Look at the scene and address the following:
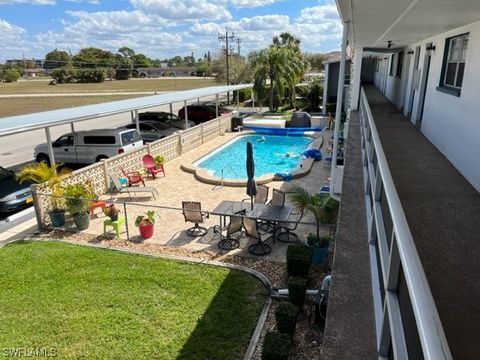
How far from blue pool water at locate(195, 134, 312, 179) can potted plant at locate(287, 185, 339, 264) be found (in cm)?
714

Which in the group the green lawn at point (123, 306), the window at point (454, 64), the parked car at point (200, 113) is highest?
the window at point (454, 64)

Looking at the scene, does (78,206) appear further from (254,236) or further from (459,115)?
(459,115)

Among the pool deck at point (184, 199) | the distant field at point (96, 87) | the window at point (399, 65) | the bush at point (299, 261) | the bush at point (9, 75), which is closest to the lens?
the bush at point (299, 261)

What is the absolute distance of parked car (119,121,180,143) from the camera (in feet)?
70.5

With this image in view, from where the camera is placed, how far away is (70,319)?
7.04 m

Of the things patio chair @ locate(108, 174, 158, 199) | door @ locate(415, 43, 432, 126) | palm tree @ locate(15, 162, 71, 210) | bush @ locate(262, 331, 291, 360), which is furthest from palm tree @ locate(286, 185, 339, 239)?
palm tree @ locate(15, 162, 71, 210)

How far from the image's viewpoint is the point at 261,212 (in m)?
10.6

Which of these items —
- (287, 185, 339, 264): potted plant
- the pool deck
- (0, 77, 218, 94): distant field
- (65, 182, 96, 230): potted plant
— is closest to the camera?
Result: (287, 185, 339, 264): potted plant

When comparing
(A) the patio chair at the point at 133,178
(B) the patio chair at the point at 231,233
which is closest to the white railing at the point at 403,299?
(B) the patio chair at the point at 231,233

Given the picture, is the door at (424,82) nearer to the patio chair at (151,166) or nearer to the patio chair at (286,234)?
the patio chair at (286,234)

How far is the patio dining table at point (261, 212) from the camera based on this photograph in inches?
398

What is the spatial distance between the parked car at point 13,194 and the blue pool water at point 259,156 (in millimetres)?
7665

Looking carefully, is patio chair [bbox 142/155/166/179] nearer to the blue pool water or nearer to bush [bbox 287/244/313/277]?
the blue pool water

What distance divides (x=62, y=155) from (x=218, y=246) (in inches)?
443
